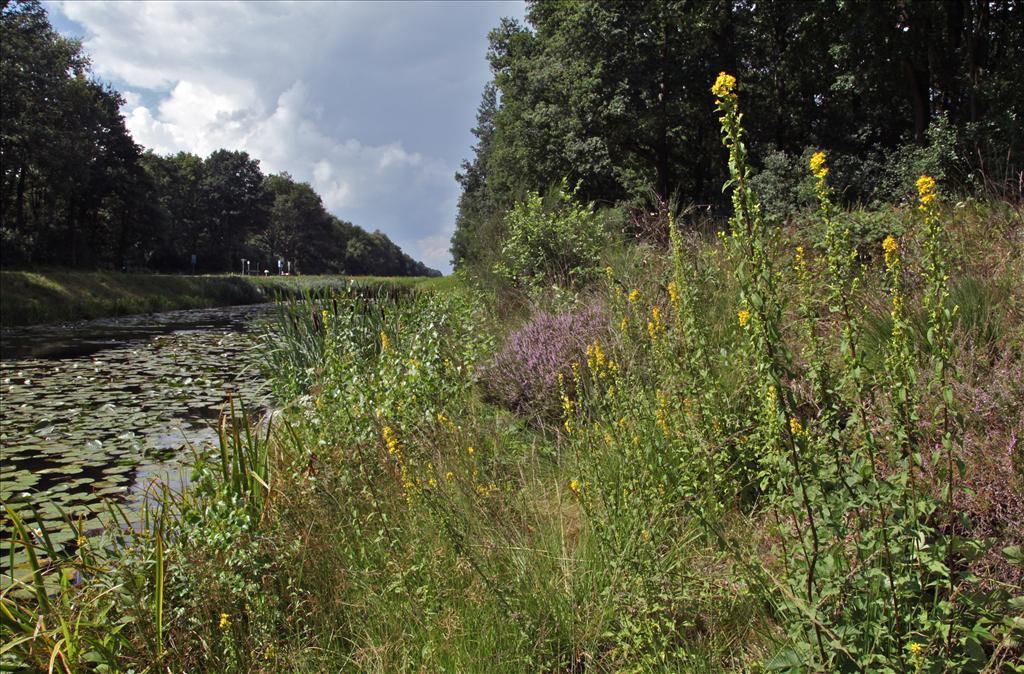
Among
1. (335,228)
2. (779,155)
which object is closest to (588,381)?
(779,155)

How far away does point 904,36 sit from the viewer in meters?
14.7

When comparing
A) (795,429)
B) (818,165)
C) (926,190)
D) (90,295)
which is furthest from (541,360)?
(90,295)

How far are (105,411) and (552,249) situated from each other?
19.8 feet

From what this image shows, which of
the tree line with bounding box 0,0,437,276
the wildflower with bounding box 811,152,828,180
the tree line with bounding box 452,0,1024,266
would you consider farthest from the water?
the tree line with bounding box 0,0,437,276

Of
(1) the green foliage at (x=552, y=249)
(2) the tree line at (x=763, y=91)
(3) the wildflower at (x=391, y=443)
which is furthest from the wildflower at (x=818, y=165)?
(2) the tree line at (x=763, y=91)

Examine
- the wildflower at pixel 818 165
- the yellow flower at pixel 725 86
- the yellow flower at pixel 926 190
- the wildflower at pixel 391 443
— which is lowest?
the wildflower at pixel 391 443

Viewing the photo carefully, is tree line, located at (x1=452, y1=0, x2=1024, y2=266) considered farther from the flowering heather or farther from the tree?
the tree

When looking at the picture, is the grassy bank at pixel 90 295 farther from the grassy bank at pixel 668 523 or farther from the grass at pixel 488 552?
the grassy bank at pixel 668 523

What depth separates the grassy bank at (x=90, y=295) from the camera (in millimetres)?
18938

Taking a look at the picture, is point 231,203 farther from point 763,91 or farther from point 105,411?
point 105,411

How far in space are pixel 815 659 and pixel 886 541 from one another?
370 millimetres

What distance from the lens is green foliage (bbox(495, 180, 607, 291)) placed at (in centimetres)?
795

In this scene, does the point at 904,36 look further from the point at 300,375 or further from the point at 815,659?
the point at 815,659

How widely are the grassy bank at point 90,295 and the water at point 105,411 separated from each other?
5.13m
